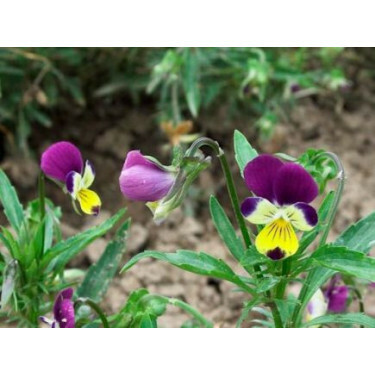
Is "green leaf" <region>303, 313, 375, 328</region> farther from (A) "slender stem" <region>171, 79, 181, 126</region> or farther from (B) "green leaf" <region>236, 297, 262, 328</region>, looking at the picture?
(A) "slender stem" <region>171, 79, 181, 126</region>

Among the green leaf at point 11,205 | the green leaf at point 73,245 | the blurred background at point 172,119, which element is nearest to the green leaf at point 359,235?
the green leaf at point 73,245

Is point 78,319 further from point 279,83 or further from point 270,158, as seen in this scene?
point 279,83

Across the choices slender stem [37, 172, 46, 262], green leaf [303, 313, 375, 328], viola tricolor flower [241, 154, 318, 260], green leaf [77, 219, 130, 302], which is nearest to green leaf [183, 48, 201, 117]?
green leaf [77, 219, 130, 302]

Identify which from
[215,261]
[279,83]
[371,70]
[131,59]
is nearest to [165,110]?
[131,59]

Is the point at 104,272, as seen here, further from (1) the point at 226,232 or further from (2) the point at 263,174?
(2) the point at 263,174

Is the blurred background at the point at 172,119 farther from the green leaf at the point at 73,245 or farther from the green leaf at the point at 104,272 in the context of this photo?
the green leaf at the point at 73,245

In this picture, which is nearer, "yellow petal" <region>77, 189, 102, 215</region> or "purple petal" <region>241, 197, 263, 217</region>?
"purple petal" <region>241, 197, 263, 217</region>

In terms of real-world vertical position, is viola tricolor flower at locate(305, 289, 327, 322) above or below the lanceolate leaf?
below
